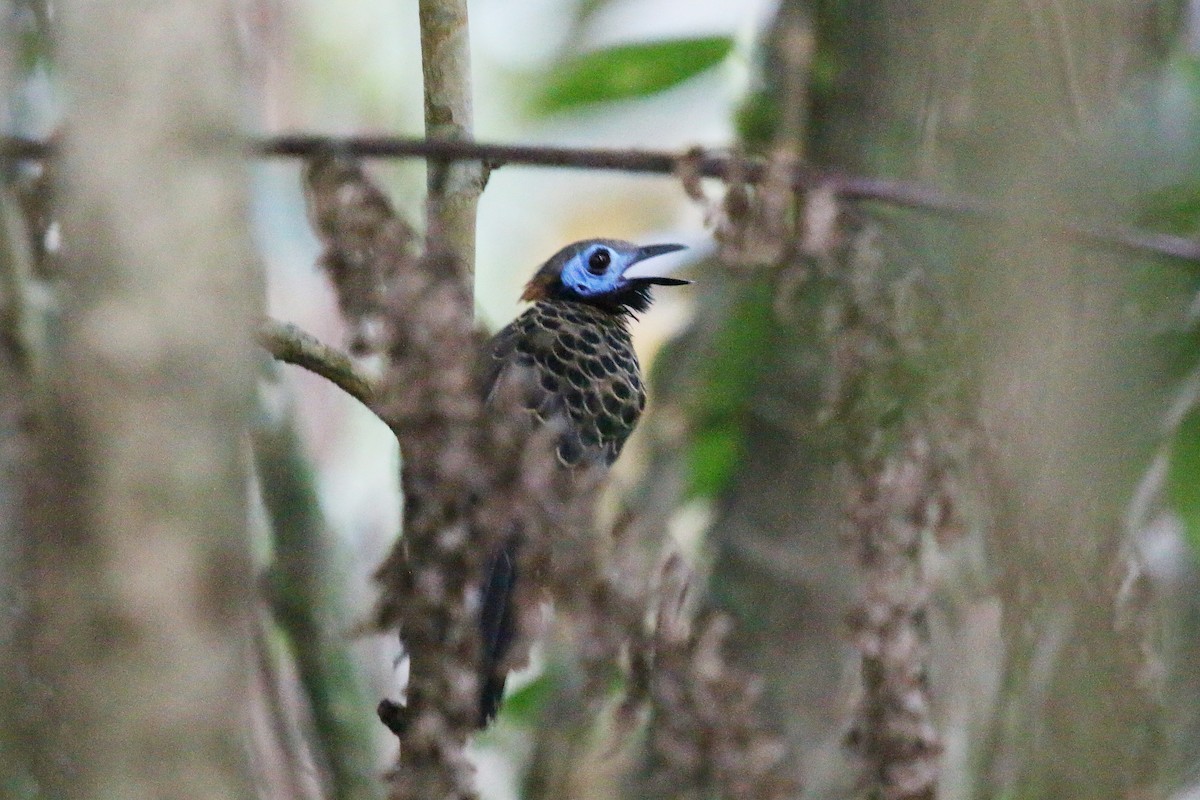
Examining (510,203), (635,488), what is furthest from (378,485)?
(635,488)

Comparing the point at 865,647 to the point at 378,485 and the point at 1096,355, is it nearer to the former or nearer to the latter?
the point at 1096,355

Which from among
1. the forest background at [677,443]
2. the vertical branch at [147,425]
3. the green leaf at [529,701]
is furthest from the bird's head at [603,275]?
the vertical branch at [147,425]

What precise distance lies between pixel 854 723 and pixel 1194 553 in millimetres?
733

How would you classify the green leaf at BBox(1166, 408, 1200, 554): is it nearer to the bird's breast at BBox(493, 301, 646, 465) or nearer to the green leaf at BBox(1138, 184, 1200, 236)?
the green leaf at BBox(1138, 184, 1200, 236)

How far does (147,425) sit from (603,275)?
2980mm

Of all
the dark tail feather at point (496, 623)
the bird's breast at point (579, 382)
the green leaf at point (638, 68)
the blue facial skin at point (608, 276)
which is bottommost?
the dark tail feather at point (496, 623)

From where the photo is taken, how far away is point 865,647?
7.43ft

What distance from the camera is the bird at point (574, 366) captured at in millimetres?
2732

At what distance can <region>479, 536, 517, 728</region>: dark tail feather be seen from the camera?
8.73ft

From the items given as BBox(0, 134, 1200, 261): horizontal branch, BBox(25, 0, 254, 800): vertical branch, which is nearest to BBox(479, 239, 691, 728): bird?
BBox(0, 134, 1200, 261): horizontal branch

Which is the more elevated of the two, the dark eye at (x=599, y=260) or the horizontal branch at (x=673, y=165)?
the horizontal branch at (x=673, y=165)

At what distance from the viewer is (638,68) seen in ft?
10.9

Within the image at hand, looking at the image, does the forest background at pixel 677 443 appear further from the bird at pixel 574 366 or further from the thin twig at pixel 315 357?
the bird at pixel 574 366

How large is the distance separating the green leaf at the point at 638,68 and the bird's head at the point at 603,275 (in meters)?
0.64
